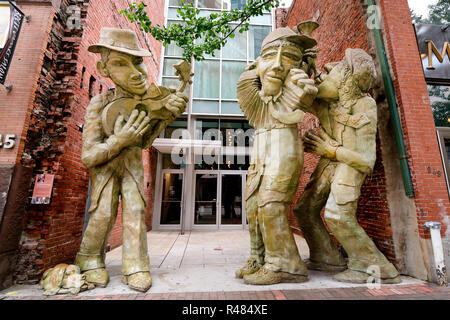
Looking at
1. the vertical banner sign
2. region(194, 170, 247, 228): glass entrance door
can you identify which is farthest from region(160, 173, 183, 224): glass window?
the vertical banner sign

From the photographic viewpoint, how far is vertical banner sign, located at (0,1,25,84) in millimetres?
2752

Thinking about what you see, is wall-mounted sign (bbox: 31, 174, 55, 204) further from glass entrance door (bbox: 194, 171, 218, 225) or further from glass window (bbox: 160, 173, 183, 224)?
glass entrance door (bbox: 194, 171, 218, 225)

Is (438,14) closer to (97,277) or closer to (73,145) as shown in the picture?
(73,145)

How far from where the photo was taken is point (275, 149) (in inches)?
117

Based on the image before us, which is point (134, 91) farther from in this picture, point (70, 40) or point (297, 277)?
point (297, 277)

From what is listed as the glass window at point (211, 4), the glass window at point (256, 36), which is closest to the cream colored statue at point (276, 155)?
the glass window at point (256, 36)

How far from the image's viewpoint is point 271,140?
120 inches

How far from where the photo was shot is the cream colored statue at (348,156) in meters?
2.85

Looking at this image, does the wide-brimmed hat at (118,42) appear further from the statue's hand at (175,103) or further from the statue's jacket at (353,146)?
the statue's jacket at (353,146)

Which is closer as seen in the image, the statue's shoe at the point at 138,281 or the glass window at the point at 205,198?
the statue's shoe at the point at 138,281

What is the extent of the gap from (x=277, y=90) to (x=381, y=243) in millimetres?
2935

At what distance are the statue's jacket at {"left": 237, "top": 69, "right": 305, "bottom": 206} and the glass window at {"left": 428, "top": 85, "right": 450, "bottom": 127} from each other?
9.41 feet

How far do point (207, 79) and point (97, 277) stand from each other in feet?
29.2

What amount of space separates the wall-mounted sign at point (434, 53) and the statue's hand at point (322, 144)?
265cm
